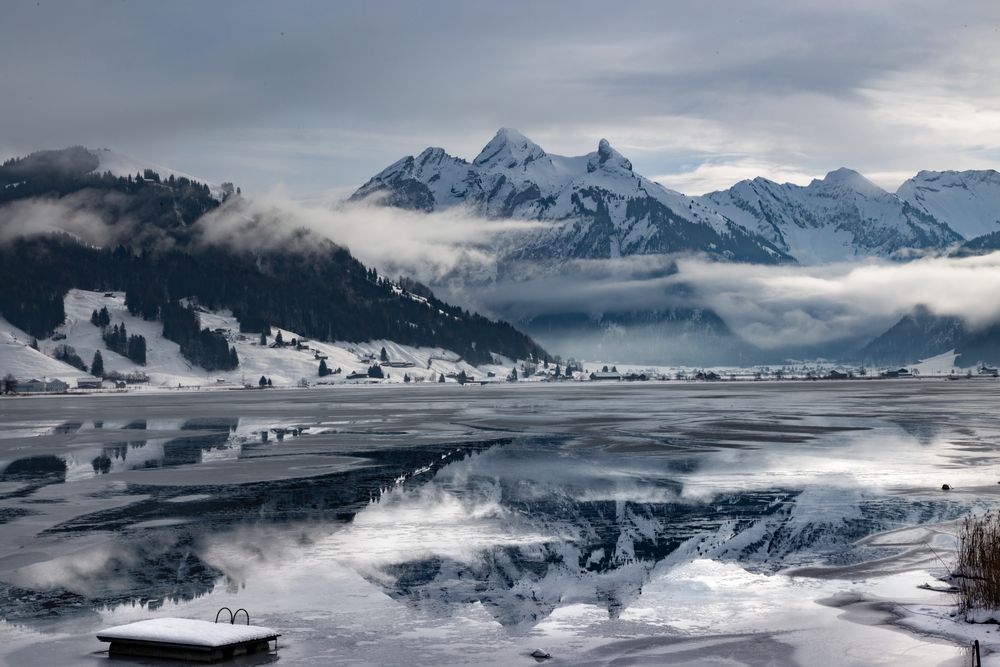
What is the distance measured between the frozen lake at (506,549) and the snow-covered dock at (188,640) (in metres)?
0.74

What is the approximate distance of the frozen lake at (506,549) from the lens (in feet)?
96.7

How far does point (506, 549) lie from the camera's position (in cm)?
4212

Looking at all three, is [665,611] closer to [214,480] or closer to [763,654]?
[763,654]

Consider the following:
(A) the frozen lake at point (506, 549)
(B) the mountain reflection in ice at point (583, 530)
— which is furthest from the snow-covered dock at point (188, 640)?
(B) the mountain reflection in ice at point (583, 530)

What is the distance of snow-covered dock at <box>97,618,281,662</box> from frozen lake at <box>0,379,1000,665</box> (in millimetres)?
740

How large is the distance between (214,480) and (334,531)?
22.3 meters

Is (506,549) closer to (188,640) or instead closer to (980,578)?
(188,640)

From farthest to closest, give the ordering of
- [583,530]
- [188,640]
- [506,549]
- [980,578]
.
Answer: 1. [583,530]
2. [506,549]
3. [980,578]
4. [188,640]

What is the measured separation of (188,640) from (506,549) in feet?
56.5

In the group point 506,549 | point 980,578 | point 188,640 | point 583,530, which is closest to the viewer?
point 188,640

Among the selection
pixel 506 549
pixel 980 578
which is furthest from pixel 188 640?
pixel 980 578

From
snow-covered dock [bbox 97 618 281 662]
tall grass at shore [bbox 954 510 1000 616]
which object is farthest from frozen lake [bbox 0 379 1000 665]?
tall grass at shore [bbox 954 510 1000 616]

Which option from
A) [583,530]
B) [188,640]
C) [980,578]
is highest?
[980,578]

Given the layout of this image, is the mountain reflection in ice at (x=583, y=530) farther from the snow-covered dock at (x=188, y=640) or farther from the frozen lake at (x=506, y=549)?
the snow-covered dock at (x=188, y=640)
